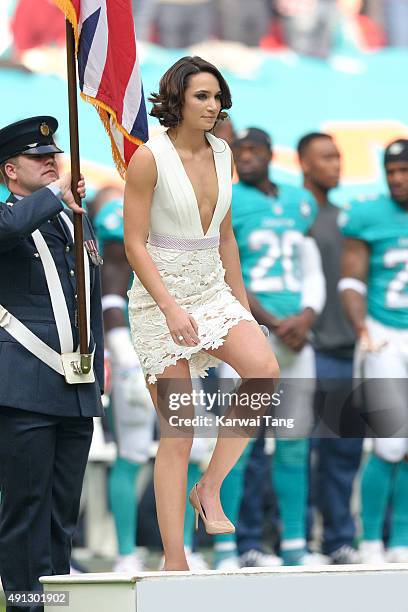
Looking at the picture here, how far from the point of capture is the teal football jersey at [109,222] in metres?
7.87

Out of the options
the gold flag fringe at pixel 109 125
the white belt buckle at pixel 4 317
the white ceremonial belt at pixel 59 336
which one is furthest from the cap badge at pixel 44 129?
the white belt buckle at pixel 4 317

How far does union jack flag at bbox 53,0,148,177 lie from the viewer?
5.53 metres

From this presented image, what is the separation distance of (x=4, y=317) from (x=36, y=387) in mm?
246

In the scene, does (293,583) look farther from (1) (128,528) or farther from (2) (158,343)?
(1) (128,528)

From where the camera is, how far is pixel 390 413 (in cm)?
804

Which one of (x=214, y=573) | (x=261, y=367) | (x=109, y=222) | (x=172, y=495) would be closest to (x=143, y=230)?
(x=261, y=367)

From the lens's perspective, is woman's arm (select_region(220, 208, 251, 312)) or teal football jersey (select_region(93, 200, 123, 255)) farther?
teal football jersey (select_region(93, 200, 123, 255))

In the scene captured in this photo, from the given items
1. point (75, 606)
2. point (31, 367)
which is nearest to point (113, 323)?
point (31, 367)

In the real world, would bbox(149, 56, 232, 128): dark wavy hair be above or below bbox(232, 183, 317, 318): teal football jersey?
above

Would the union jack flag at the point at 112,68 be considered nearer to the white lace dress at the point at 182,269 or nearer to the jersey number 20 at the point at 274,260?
the white lace dress at the point at 182,269

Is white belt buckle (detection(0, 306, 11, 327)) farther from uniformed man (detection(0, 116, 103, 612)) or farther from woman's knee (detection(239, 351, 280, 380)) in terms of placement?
woman's knee (detection(239, 351, 280, 380))

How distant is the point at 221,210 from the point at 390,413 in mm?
2916

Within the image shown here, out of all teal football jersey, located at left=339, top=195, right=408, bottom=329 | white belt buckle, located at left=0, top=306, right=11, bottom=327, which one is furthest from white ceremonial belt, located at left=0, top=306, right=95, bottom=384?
teal football jersey, located at left=339, top=195, right=408, bottom=329

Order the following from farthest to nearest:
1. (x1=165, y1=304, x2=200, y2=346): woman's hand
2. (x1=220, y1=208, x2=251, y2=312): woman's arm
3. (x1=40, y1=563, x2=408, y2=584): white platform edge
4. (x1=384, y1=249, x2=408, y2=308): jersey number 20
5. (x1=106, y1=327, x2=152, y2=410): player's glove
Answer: (x1=384, y1=249, x2=408, y2=308): jersey number 20 < (x1=106, y1=327, x2=152, y2=410): player's glove < (x1=220, y1=208, x2=251, y2=312): woman's arm < (x1=165, y1=304, x2=200, y2=346): woman's hand < (x1=40, y1=563, x2=408, y2=584): white platform edge
